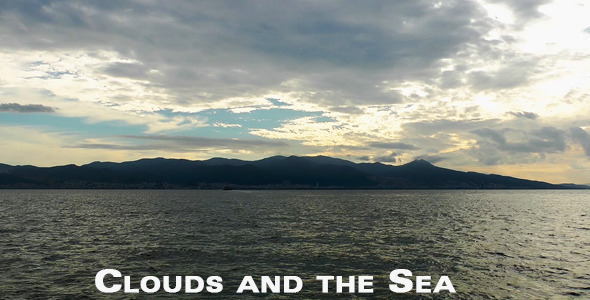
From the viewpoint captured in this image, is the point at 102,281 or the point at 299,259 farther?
the point at 299,259

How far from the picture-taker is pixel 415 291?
3322 centimetres

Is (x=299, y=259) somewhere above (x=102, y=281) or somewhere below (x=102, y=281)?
above

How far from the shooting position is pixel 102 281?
34781mm

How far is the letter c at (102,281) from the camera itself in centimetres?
3242

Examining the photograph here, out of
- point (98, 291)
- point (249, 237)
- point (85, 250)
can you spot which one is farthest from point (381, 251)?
point (85, 250)

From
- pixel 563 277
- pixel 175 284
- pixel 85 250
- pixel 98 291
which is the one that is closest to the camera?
pixel 98 291

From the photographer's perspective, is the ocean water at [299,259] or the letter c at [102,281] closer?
the letter c at [102,281]

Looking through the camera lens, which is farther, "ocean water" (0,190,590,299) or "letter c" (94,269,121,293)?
"ocean water" (0,190,590,299)

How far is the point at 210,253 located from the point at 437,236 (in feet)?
129

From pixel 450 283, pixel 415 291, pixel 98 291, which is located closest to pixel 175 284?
pixel 98 291

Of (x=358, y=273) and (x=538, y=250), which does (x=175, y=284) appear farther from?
(x=538, y=250)

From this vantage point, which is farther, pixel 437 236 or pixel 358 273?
pixel 437 236

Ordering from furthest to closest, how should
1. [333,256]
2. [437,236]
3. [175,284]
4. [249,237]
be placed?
1. [437,236]
2. [249,237]
3. [333,256]
4. [175,284]

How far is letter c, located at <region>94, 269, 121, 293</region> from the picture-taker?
3242cm
